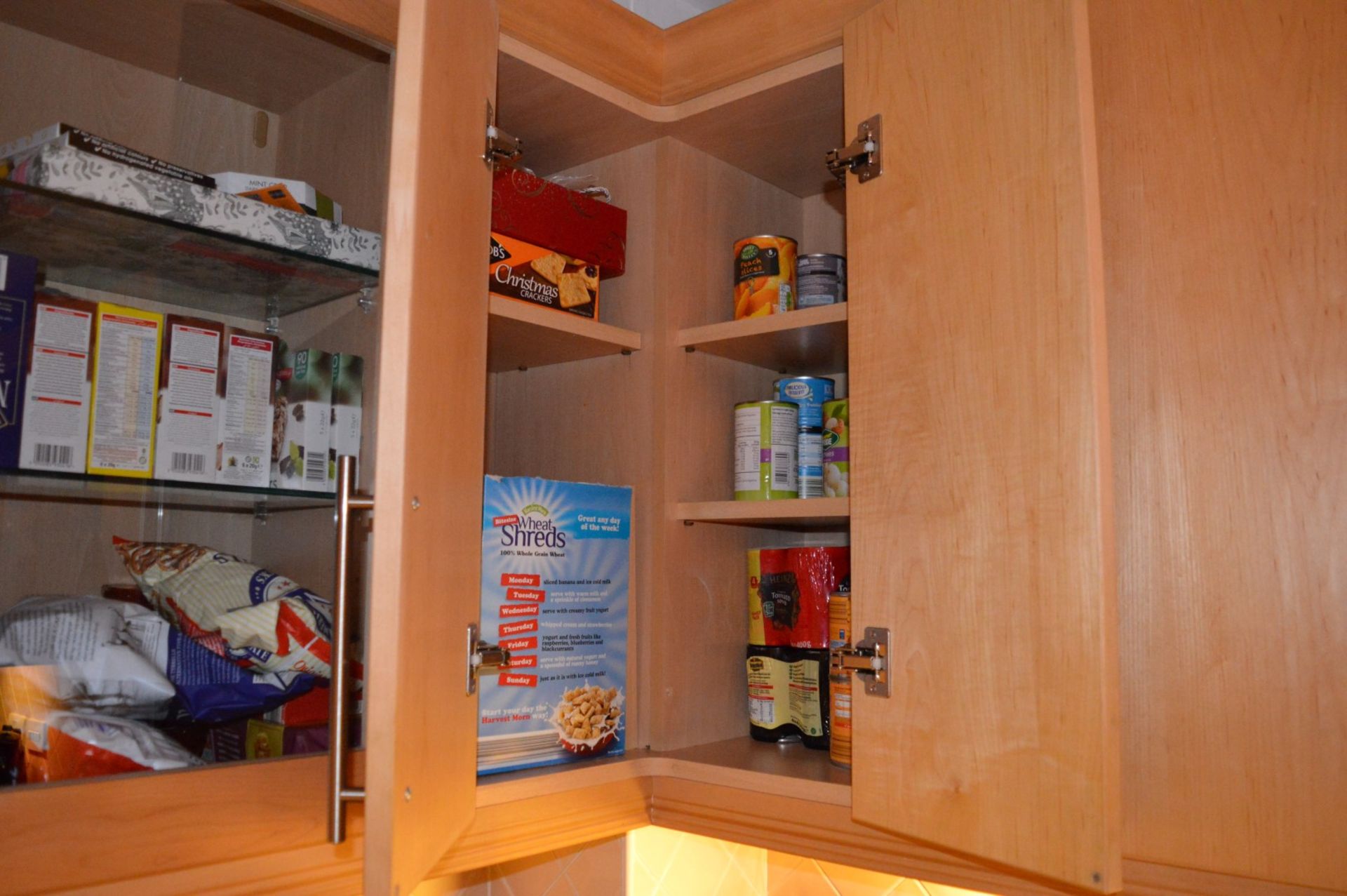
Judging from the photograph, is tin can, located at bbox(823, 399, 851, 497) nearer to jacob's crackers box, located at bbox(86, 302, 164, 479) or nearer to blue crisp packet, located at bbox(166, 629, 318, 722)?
blue crisp packet, located at bbox(166, 629, 318, 722)

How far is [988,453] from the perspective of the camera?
3.23 feet

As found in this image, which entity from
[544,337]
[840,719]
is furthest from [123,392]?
[840,719]

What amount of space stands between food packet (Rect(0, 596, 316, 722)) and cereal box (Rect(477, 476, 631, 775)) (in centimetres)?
25

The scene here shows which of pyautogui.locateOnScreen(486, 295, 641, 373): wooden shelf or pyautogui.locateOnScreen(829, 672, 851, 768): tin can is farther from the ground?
pyautogui.locateOnScreen(486, 295, 641, 373): wooden shelf

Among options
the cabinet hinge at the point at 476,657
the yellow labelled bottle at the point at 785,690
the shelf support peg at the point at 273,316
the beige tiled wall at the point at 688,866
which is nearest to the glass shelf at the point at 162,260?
the shelf support peg at the point at 273,316

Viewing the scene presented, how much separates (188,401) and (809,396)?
2.58 ft

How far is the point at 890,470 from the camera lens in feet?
3.53

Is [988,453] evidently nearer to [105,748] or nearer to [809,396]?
[809,396]

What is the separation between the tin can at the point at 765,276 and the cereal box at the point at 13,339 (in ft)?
2.76

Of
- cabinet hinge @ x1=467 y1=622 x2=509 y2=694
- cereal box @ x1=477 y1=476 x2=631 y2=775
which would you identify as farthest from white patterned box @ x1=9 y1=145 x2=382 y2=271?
cabinet hinge @ x1=467 y1=622 x2=509 y2=694

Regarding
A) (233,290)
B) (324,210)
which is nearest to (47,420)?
(233,290)

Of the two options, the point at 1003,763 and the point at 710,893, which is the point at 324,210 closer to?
the point at 1003,763

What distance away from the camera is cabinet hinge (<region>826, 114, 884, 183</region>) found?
1.12m

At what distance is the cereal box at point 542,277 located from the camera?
1.26m
